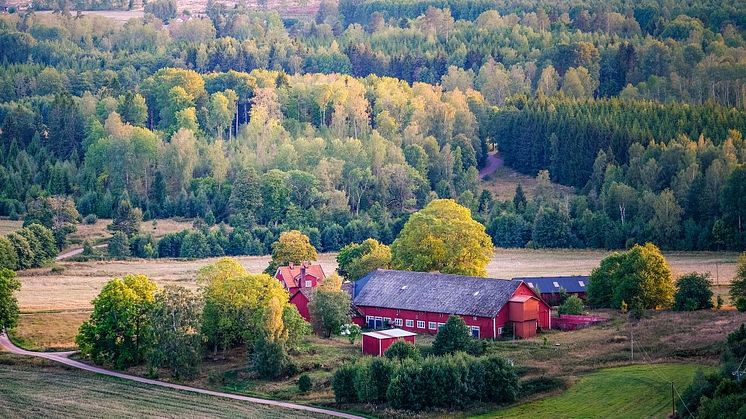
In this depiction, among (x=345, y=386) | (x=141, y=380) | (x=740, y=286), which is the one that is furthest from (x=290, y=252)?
(x=740, y=286)

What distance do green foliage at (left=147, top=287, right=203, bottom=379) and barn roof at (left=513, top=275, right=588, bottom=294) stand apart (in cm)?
2105

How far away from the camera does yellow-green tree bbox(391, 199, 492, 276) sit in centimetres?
7762

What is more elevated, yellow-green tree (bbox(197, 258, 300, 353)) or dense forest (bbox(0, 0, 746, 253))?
dense forest (bbox(0, 0, 746, 253))

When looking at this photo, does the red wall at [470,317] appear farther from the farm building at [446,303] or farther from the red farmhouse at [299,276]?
the red farmhouse at [299,276]

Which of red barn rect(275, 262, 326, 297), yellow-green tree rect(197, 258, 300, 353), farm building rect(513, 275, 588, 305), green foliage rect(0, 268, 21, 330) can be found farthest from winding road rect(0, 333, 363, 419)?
farm building rect(513, 275, 588, 305)

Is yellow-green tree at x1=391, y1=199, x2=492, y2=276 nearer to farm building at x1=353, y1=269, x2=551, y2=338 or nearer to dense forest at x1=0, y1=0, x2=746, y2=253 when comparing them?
farm building at x1=353, y1=269, x2=551, y2=338

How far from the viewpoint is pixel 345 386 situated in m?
58.1

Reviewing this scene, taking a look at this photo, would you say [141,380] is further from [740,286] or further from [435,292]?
[740,286]

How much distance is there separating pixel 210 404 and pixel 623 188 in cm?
5246

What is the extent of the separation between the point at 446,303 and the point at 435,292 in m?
1.32

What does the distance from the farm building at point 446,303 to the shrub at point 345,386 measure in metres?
11.8

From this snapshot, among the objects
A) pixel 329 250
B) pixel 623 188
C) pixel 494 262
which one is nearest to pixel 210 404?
pixel 494 262

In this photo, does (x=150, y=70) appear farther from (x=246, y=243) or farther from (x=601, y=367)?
(x=601, y=367)

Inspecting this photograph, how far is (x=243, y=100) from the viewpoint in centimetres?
13925
